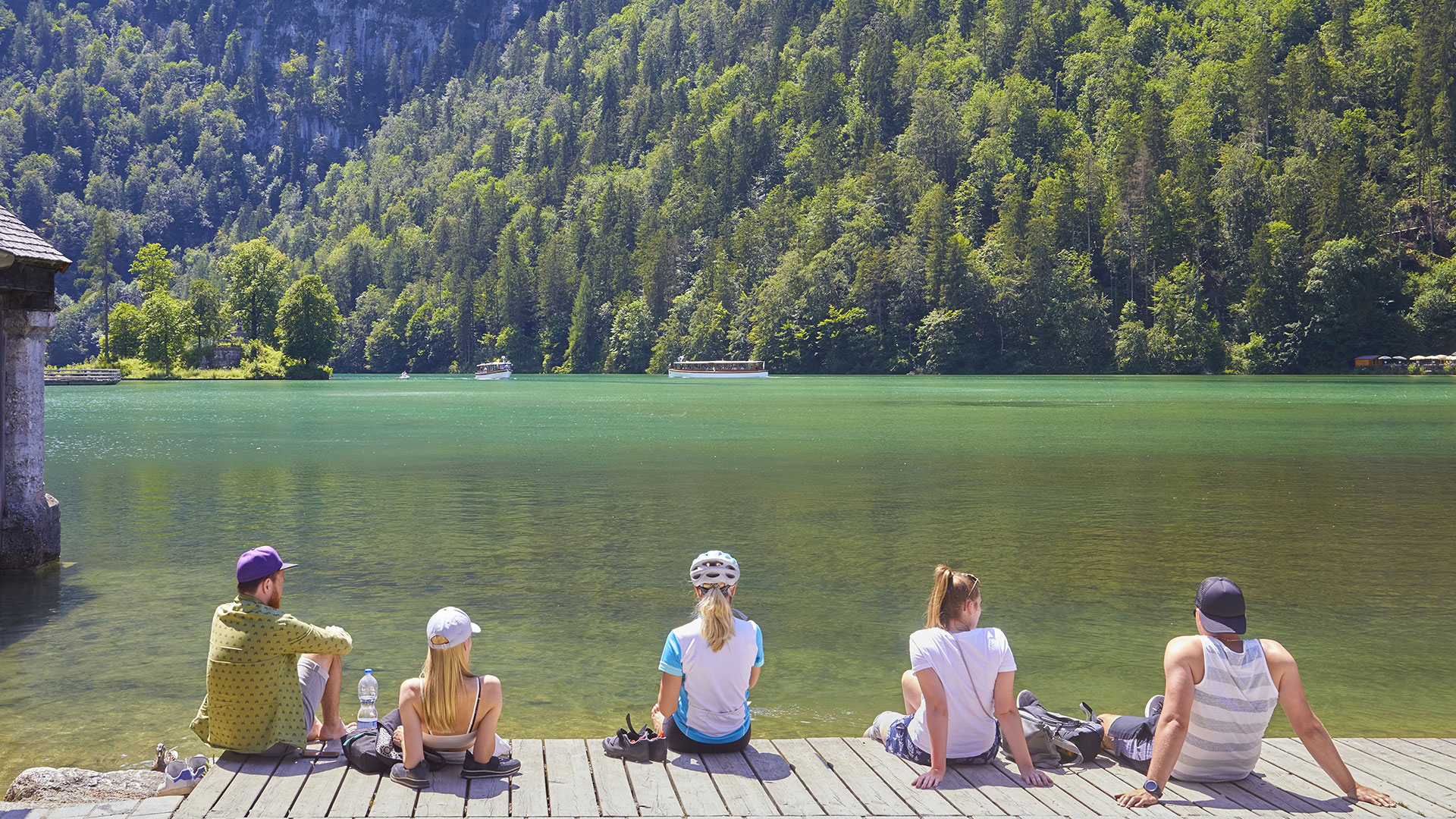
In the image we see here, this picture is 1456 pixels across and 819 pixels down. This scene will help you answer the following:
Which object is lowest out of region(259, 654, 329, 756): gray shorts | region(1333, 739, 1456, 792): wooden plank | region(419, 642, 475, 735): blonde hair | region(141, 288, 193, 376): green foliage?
region(1333, 739, 1456, 792): wooden plank

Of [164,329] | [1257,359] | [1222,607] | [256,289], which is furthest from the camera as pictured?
[256,289]

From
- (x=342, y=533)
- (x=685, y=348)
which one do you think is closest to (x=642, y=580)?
(x=342, y=533)

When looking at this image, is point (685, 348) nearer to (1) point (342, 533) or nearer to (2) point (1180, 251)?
(2) point (1180, 251)

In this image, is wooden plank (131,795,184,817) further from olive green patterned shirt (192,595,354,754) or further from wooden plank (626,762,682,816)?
wooden plank (626,762,682,816)

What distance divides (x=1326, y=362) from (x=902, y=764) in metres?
139

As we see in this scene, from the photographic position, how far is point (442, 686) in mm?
7676

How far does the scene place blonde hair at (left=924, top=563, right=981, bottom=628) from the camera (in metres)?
7.86

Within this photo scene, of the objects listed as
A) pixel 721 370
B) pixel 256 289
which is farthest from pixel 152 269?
pixel 721 370

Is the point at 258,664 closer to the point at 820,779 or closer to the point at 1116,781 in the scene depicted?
the point at 820,779

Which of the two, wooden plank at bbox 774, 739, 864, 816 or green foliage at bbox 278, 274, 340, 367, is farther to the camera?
green foliage at bbox 278, 274, 340, 367

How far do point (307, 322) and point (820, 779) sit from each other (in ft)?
474

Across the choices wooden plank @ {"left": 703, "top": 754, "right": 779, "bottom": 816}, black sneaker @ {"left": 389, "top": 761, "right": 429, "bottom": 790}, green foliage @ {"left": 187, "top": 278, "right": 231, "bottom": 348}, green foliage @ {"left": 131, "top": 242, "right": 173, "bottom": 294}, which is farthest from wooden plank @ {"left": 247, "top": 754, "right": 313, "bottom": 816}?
green foliage @ {"left": 131, "top": 242, "right": 173, "bottom": 294}

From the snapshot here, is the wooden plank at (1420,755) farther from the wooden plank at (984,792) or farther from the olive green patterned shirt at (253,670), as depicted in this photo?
the olive green patterned shirt at (253,670)

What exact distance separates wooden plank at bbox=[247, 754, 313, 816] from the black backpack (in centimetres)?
468
